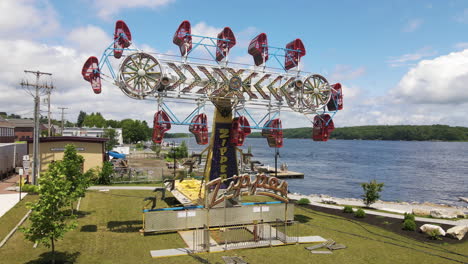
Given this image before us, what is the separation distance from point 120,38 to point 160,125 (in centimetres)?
675

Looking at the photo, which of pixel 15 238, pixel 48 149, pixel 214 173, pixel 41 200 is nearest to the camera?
pixel 41 200

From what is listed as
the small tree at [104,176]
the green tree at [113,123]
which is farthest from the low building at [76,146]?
the green tree at [113,123]

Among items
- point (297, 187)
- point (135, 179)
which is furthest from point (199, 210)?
point (297, 187)

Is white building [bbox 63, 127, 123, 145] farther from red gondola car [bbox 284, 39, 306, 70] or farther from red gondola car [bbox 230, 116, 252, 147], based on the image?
red gondola car [bbox 284, 39, 306, 70]

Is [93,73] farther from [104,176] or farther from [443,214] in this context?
[443,214]

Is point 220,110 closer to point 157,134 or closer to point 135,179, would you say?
point 157,134

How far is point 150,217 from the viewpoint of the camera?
2230 centimetres

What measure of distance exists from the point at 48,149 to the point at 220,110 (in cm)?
2670

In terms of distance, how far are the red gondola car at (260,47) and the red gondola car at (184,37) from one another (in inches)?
208

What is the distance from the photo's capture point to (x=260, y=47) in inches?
1053

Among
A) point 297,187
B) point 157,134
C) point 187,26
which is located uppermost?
point 187,26

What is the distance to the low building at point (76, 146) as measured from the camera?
135 feet

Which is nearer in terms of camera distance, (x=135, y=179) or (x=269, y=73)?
(x=269, y=73)

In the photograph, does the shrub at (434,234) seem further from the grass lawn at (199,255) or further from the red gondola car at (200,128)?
the red gondola car at (200,128)
